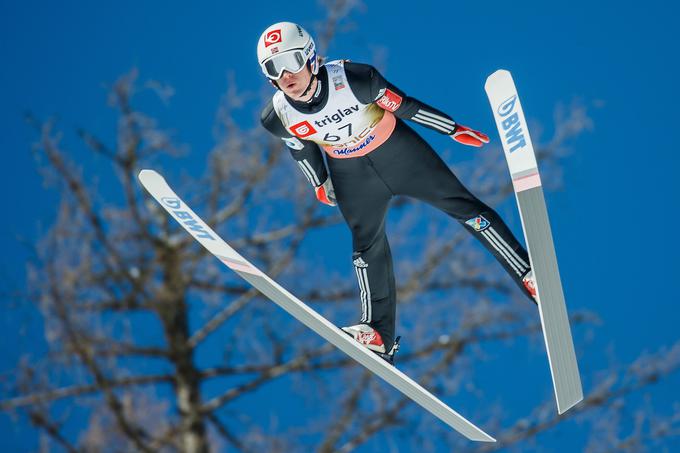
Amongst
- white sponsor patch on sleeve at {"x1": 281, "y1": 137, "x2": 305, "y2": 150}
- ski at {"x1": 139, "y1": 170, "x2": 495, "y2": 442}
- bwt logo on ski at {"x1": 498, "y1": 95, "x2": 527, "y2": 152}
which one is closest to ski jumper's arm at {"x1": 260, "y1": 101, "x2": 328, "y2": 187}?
white sponsor patch on sleeve at {"x1": 281, "y1": 137, "x2": 305, "y2": 150}

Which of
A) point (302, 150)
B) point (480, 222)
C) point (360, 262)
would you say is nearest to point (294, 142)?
point (302, 150)

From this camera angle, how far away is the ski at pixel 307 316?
4.18m

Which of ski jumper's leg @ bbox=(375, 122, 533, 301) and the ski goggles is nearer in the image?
the ski goggles

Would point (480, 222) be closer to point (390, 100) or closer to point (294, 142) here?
point (390, 100)

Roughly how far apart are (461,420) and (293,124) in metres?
1.45

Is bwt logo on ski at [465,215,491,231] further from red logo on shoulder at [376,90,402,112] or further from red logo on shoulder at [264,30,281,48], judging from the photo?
red logo on shoulder at [264,30,281,48]

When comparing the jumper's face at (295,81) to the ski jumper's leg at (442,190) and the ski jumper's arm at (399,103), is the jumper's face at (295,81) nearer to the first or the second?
the ski jumper's arm at (399,103)

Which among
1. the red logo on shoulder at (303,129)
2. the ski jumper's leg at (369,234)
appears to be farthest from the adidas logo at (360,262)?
the red logo on shoulder at (303,129)

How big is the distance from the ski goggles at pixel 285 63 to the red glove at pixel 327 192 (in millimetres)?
597

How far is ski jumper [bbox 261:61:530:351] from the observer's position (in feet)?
13.0

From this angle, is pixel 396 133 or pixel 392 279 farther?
pixel 392 279

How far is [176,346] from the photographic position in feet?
30.3

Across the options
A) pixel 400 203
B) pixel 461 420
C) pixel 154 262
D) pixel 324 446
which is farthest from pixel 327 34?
pixel 461 420

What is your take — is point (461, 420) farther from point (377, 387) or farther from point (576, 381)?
point (377, 387)
